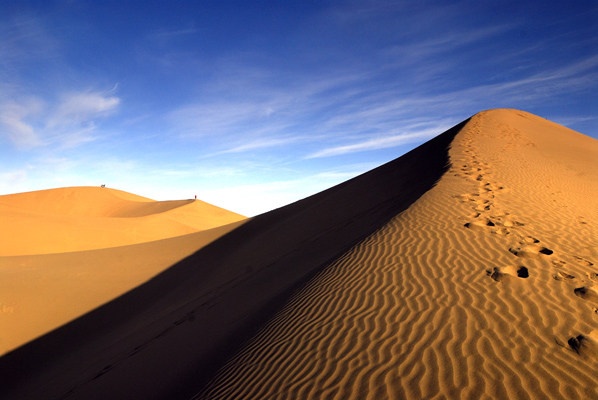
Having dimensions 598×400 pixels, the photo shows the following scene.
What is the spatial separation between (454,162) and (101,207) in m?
50.1

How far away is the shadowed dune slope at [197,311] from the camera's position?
577 cm

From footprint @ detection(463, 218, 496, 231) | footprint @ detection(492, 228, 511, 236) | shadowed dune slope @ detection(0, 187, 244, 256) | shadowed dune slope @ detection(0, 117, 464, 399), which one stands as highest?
shadowed dune slope @ detection(0, 187, 244, 256)

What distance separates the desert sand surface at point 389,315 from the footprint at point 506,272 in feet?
0.11

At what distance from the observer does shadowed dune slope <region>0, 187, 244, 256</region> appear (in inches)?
845

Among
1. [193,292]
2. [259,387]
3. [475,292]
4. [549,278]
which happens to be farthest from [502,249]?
[193,292]

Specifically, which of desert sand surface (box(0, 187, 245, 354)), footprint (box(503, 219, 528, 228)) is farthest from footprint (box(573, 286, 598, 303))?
desert sand surface (box(0, 187, 245, 354))

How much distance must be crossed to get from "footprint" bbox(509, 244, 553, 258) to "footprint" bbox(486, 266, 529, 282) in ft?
1.81

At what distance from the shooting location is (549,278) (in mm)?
4555

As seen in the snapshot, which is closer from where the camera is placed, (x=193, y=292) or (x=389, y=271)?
(x=389, y=271)

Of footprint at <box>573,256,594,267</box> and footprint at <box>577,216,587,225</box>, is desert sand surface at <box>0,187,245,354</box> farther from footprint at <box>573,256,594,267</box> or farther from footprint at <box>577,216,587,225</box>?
footprint at <box>577,216,587,225</box>

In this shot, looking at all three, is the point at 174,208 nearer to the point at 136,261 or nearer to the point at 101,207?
the point at 101,207

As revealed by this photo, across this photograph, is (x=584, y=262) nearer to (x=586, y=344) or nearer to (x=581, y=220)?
(x=586, y=344)

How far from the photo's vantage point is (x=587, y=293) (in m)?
4.07

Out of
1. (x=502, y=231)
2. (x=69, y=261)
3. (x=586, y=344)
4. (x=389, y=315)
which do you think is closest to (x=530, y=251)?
(x=502, y=231)
